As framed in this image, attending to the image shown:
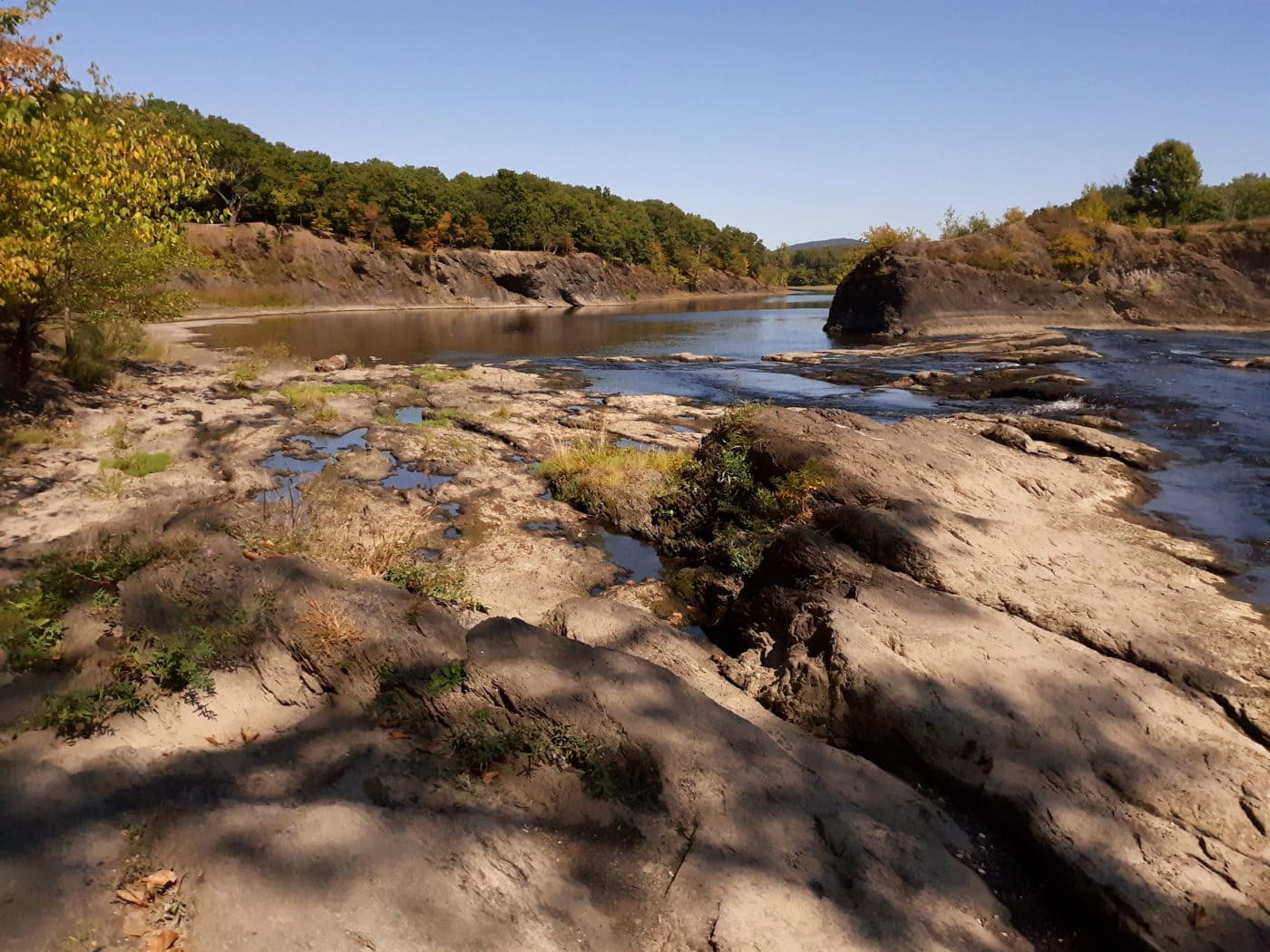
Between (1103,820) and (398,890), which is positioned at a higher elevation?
(398,890)

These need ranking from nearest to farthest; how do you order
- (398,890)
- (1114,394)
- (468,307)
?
(398,890) → (1114,394) → (468,307)

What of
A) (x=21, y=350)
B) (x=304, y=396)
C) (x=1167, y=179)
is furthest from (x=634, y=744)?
(x=1167, y=179)

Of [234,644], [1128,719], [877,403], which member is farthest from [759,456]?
[877,403]

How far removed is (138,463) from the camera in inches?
560

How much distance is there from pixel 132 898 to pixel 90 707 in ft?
6.09

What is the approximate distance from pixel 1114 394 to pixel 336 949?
28.4m

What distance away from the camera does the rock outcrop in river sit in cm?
4947

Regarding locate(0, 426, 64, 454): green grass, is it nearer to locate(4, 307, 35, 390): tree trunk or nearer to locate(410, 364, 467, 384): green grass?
locate(4, 307, 35, 390): tree trunk

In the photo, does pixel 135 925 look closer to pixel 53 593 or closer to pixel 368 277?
pixel 53 593

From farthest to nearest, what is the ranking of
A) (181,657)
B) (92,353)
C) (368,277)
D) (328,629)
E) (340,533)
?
1. (368,277)
2. (92,353)
3. (340,533)
4. (328,629)
5. (181,657)

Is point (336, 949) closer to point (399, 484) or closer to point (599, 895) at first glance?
point (599, 895)

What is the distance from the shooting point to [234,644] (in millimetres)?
5840

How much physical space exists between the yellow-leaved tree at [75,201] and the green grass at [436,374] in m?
8.54

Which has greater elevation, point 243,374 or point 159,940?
point 243,374
